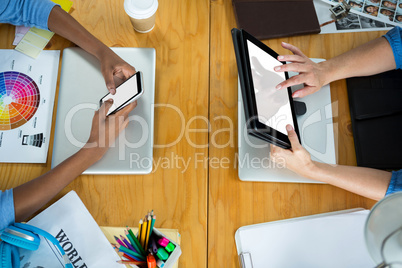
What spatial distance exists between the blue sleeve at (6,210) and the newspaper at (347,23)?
0.91 meters

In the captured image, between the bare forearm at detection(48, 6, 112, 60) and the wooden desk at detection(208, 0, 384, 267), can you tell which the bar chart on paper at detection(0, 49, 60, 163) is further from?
the wooden desk at detection(208, 0, 384, 267)

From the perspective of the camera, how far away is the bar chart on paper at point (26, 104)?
0.82 meters

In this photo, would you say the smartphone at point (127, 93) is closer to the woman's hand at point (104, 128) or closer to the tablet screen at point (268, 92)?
the woman's hand at point (104, 128)

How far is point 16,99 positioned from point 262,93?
0.63 metres

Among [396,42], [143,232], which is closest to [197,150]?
[143,232]

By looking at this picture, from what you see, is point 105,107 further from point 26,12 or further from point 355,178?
point 355,178

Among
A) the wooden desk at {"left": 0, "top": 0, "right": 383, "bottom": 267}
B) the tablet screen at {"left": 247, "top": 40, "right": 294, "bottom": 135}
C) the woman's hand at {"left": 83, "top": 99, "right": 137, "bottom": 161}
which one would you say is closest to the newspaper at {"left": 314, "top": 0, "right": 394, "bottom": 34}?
the wooden desk at {"left": 0, "top": 0, "right": 383, "bottom": 267}

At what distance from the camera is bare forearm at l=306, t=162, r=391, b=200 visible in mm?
757

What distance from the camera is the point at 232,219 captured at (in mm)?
782

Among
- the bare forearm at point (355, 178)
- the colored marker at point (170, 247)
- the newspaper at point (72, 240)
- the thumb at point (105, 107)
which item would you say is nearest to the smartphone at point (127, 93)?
the thumb at point (105, 107)

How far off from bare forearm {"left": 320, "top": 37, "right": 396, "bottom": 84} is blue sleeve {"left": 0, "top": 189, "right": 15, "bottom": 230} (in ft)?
2.64

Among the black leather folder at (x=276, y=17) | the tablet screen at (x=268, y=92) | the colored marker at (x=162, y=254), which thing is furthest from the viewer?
the black leather folder at (x=276, y=17)

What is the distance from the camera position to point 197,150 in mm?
834

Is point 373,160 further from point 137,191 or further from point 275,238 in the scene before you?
point 137,191
